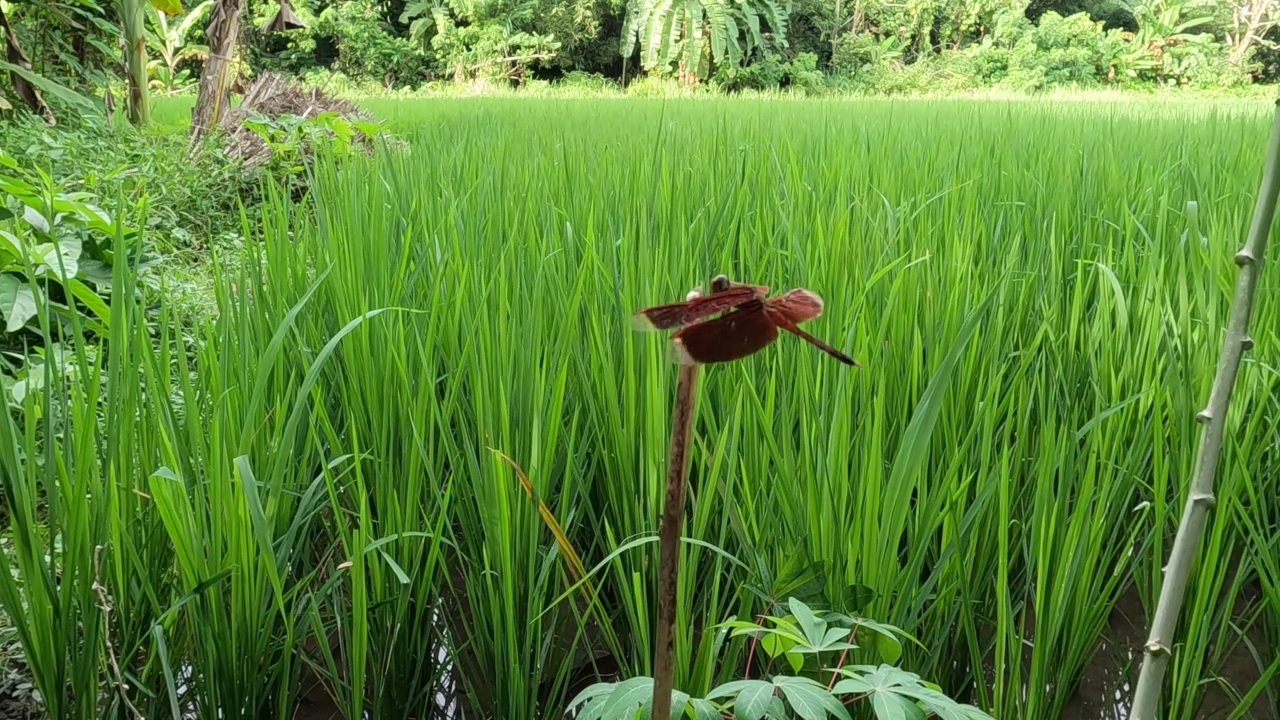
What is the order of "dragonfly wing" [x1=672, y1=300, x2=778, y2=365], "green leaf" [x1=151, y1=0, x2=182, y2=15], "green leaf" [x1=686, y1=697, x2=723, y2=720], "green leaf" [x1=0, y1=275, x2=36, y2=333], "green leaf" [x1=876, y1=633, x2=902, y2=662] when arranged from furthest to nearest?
"green leaf" [x1=151, y1=0, x2=182, y2=15] < "green leaf" [x1=0, y1=275, x2=36, y2=333] < "green leaf" [x1=876, y1=633, x2=902, y2=662] < "green leaf" [x1=686, y1=697, x2=723, y2=720] < "dragonfly wing" [x1=672, y1=300, x2=778, y2=365]

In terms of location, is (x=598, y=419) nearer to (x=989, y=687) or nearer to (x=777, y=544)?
(x=777, y=544)

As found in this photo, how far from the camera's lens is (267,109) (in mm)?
4066

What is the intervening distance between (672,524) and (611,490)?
1.76ft

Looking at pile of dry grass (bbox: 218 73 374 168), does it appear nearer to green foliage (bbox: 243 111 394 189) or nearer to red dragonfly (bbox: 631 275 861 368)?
green foliage (bbox: 243 111 394 189)

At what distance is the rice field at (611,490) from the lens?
2.09 feet

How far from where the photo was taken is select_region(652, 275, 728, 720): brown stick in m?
0.25

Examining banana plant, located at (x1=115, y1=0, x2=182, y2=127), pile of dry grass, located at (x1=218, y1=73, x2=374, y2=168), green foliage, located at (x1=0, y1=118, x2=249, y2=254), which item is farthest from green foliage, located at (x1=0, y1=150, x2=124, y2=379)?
banana plant, located at (x1=115, y1=0, x2=182, y2=127)

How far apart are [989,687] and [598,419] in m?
0.42

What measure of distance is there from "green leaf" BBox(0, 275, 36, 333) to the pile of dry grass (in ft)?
6.40

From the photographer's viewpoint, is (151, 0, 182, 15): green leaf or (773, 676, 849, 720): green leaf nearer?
(773, 676, 849, 720): green leaf

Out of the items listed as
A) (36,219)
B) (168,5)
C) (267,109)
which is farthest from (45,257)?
(267,109)

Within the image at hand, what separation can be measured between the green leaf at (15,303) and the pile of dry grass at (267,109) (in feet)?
6.40

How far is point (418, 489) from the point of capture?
2.45 feet

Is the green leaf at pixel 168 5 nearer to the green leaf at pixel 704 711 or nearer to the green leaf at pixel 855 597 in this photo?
the green leaf at pixel 855 597
